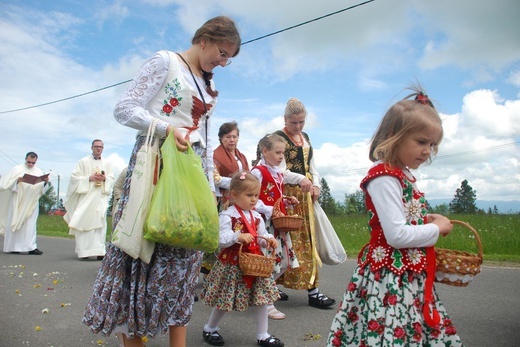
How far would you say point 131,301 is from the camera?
2.96 metres

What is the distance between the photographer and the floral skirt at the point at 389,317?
2.23 metres

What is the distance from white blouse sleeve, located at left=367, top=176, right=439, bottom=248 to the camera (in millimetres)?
2230

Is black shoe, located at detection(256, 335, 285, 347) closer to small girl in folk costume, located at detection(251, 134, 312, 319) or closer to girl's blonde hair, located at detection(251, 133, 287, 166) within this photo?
small girl in folk costume, located at detection(251, 134, 312, 319)

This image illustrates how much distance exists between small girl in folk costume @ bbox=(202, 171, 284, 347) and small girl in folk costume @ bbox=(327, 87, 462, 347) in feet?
5.43

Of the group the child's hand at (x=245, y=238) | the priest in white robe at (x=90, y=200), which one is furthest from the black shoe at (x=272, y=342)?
the priest in white robe at (x=90, y=200)

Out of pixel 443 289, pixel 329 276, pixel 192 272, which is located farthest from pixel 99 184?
pixel 192 272

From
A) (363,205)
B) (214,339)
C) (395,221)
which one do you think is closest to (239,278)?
(214,339)

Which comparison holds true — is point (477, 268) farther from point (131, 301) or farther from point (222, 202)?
point (222, 202)

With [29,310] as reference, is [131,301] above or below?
above

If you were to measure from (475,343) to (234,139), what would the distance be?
3163 mm

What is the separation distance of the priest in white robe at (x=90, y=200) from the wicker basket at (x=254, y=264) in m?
7.21

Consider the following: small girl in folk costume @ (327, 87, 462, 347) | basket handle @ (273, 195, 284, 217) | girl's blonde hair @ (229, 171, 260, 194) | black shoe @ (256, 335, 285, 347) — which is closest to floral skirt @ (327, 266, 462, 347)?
small girl in folk costume @ (327, 87, 462, 347)

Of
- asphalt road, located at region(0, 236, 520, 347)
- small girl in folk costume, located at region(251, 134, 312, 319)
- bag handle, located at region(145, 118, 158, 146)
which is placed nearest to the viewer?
bag handle, located at region(145, 118, 158, 146)

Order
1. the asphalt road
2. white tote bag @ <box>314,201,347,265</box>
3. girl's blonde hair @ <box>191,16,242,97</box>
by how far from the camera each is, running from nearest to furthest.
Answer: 1. girl's blonde hair @ <box>191,16,242,97</box>
2. the asphalt road
3. white tote bag @ <box>314,201,347,265</box>
